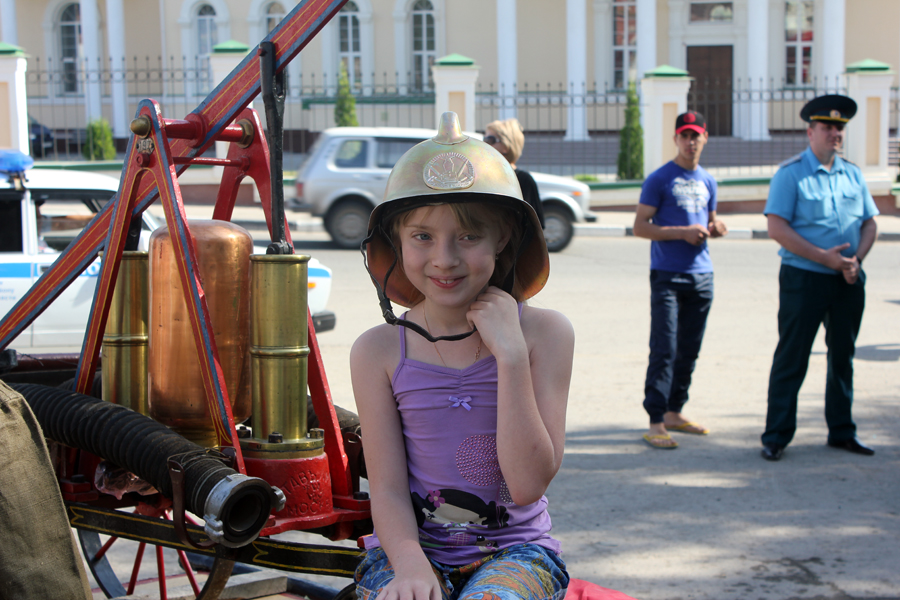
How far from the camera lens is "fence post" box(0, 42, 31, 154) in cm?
1755

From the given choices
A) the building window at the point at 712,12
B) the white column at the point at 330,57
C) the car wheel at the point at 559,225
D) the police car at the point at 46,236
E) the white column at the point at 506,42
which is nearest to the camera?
the police car at the point at 46,236

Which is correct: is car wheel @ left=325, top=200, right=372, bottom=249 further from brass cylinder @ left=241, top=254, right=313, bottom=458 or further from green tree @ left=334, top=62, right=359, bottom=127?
brass cylinder @ left=241, top=254, right=313, bottom=458

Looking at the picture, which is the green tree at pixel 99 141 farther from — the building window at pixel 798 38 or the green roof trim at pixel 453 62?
the building window at pixel 798 38

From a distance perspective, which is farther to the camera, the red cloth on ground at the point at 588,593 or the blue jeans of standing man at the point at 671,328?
the blue jeans of standing man at the point at 671,328

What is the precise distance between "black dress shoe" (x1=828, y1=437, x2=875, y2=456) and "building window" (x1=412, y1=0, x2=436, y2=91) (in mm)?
26829

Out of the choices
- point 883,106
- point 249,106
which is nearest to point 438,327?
point 249,106

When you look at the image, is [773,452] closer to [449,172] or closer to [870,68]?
[449,172]

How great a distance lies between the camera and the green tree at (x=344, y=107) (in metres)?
25.4

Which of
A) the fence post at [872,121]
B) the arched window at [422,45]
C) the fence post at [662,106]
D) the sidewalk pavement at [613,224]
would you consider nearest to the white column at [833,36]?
the fence post at [872,121]

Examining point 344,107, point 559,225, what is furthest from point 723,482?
point 344,107

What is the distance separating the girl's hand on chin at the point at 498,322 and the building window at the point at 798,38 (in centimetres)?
3130

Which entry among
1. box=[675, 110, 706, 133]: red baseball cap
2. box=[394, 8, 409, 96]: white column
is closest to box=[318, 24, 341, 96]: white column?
box=[394, 8, 409, 96]: white column

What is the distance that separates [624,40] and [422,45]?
21.2 ft

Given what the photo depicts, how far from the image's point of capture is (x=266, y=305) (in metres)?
2.21
